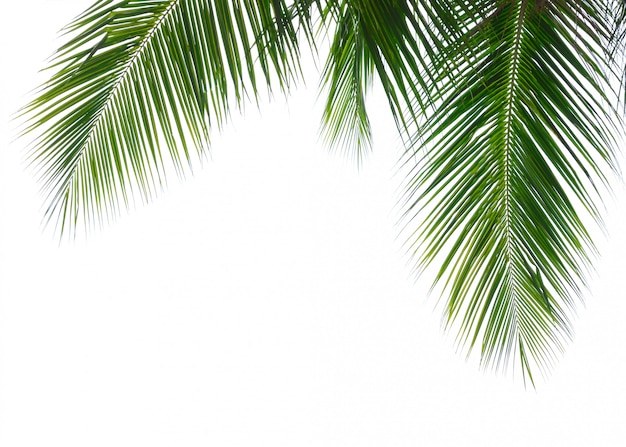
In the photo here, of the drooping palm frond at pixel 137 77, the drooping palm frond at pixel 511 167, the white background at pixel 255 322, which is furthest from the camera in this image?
the white background at pixel 255 322

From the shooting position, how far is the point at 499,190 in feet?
5.09

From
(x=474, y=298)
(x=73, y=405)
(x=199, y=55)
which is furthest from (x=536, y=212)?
(x=73, y=405)

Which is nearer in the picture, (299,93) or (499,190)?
(499,190)

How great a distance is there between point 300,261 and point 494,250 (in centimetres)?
384

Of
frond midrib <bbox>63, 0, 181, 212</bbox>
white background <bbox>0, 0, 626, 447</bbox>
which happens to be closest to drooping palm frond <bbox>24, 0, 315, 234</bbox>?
frond midrib <bbox>63, 0, 181, 212</bbox>

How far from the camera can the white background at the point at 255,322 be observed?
503cm

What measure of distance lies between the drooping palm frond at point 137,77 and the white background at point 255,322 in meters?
4.19

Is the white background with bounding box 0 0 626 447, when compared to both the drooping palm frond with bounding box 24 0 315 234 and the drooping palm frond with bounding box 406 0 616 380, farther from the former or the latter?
the drooping palm frond with bounding box 24 0 315 234

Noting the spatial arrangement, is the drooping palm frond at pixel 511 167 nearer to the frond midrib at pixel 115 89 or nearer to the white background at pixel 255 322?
the frond midrib at pixel 115 89

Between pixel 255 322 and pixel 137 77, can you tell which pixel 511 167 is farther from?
pixel 255 322

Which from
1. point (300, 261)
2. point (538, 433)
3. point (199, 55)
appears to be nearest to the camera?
point (199, 55)

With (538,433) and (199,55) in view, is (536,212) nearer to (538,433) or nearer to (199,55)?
(199,55)

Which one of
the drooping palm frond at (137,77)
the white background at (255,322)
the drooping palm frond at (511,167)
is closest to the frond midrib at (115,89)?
the drooping palm frond at (137,77)

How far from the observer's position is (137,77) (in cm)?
108
